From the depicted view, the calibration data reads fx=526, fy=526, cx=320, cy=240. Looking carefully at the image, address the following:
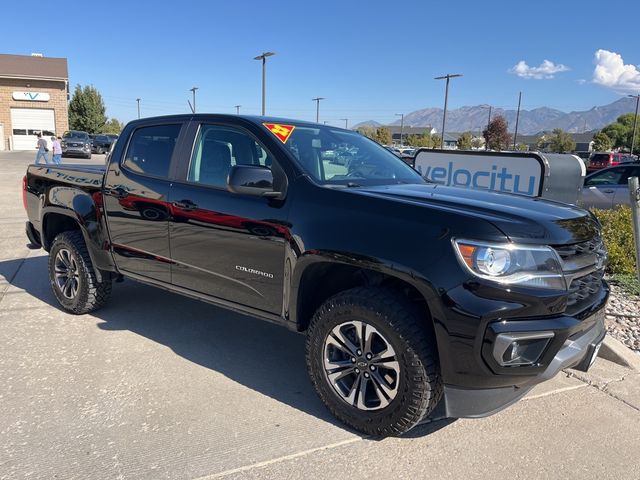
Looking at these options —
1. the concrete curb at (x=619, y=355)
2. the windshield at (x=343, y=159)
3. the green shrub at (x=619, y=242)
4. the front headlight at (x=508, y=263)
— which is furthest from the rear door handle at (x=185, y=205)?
the green shrub at (x=619, y=242)

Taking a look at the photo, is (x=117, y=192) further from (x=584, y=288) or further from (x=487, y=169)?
(x=487, y=169)

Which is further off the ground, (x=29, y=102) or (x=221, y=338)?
(x=29, y=102)

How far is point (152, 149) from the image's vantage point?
4281 millimetres

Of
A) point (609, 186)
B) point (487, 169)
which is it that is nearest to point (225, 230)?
point (487, 169)

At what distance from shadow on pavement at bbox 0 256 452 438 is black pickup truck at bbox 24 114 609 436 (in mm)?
204

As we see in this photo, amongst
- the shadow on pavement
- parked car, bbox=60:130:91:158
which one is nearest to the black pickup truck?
the shadow on pavement

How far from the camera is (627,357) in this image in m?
Result: 4.07

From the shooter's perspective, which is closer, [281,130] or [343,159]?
[281,130]

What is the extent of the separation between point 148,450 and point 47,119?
162 ft

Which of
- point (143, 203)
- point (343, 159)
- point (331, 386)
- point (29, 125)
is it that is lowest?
point (331, 386)

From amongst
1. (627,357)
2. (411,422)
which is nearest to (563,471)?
(411,422)

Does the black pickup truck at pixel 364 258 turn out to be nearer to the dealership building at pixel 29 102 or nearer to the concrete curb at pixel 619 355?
the concrete curb at pixel 619 355

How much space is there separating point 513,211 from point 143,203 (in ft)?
8.92

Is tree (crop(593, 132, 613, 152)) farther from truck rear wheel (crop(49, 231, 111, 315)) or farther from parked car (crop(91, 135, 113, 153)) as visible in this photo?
truck rear wheel (crop(49, 231, 111, 315))
